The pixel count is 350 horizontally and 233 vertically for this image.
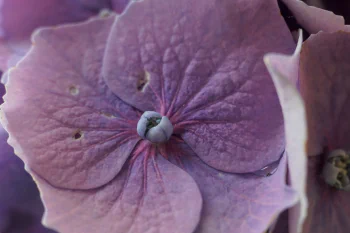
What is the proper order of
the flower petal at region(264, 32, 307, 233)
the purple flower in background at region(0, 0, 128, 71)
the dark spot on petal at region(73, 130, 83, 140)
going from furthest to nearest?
the purple flower in background at region(0, 0, 128, 71)
the dark spot on petal at region(73, 130, 83, 140)
the flower petal at region(264, 32, 307, 233)

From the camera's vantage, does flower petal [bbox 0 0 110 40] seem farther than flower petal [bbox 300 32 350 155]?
Yes

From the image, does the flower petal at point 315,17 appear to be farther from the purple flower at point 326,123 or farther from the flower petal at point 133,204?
the flower petal at point 133,204

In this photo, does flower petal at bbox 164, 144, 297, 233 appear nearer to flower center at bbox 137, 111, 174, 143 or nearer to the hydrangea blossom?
flower center at bbox 137, 111, 174, 143

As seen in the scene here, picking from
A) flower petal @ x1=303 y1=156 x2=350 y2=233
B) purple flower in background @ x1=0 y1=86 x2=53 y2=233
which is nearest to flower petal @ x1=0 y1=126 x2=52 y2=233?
purple flower in background @ x1=0 y1=86 x2=53 y2=233

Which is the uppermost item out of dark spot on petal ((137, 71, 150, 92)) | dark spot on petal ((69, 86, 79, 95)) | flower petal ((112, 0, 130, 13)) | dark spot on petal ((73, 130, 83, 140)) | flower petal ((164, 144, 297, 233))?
flower petal ((112, 0, 130, 13))

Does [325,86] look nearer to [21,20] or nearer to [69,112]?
[69,112]

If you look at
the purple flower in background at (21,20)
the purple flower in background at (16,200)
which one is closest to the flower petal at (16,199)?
the purple flower in background at (16,200)
